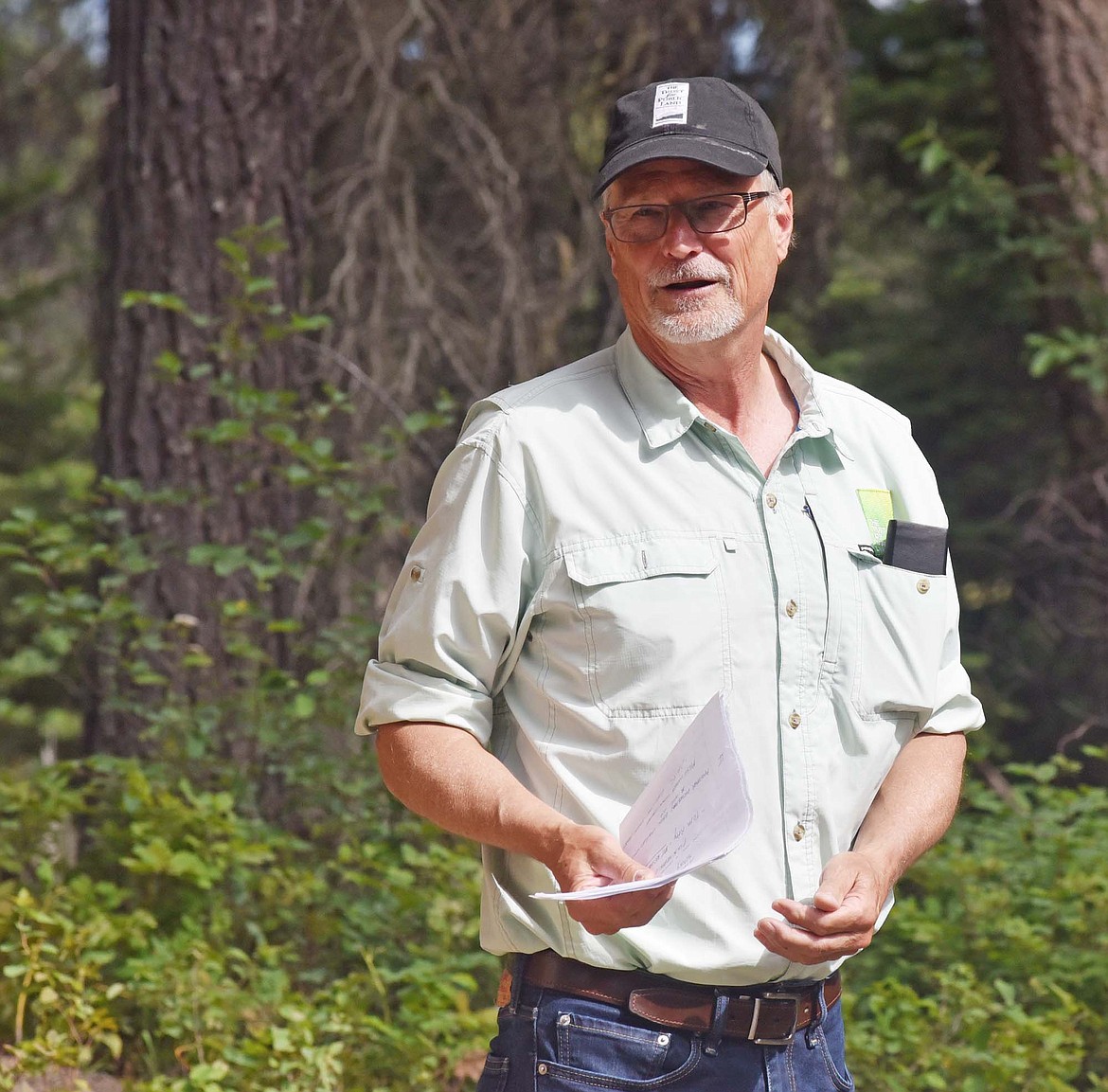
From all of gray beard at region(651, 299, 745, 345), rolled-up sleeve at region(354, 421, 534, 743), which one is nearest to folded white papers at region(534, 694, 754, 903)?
rolled-up sleeve at region(354, 421, 534, 743)

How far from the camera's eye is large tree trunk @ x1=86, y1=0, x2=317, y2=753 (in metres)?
4.68

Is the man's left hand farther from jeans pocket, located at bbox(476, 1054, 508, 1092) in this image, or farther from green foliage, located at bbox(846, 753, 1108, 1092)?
green foliage, located at bbox(846, 753, 1108, 1092)

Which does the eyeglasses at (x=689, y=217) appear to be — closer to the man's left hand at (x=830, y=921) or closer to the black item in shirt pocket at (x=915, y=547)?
the black item in shirt pocket at (x=915, y=547)

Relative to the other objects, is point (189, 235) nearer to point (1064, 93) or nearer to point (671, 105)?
point (671, 105)

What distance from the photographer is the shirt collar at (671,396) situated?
6.80 ft

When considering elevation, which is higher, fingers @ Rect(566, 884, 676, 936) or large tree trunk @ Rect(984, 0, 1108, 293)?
large tree trunk @ Rect(984, 0, 1108, 293)

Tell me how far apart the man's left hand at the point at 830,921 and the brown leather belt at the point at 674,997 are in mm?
99

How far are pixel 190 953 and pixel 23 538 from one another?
3.89 m

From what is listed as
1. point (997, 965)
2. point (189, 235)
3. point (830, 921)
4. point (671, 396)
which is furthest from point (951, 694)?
point (189, 235)

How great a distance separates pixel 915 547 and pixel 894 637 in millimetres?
152

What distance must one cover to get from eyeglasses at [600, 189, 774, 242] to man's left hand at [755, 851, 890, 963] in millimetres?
952

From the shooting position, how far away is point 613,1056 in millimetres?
1865

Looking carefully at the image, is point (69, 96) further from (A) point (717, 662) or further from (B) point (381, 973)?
(A) point (717, 662)

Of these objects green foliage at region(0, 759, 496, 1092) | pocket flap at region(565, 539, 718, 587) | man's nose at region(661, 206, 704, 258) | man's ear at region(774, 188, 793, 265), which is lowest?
green foliage at region(0, 759, 496, 1092)
